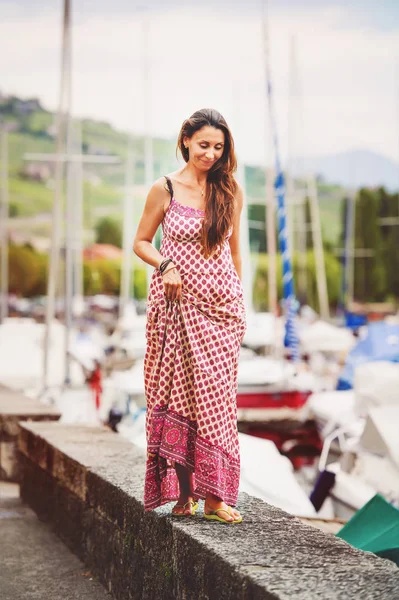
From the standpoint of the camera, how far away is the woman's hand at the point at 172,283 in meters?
5.11

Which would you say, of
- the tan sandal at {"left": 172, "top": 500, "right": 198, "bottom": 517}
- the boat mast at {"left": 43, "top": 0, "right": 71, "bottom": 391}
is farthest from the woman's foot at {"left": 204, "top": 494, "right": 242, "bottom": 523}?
the boat mast at {"left": 43, "top": 0, "right": 71, "bottom": 391}

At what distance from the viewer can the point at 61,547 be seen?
7.10 metres

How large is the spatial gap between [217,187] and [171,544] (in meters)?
1.60

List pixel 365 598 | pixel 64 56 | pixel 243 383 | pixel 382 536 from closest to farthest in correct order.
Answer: pixel 365 598 → pixel 382 536 → pixel 64 56 → pixel 243 383

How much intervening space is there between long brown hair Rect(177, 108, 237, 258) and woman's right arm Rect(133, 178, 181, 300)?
197mm

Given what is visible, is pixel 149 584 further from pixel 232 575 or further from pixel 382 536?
pixel 382 536

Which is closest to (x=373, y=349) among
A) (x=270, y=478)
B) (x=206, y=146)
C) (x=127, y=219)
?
(x=270, y=478)

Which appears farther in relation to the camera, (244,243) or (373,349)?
(244,243)

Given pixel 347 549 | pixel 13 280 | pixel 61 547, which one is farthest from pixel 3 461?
A: pixel 13 280

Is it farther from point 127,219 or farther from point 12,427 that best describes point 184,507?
point 127,219

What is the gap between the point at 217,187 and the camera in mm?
5277

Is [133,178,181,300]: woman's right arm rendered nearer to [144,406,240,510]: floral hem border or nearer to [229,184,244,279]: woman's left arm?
[229,184,244,279]: woman's left arm

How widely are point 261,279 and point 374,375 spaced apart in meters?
108

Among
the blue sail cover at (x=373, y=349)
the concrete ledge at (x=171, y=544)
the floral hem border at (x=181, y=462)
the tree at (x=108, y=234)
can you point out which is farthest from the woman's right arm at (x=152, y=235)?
the tree at (x=108, y=234)
